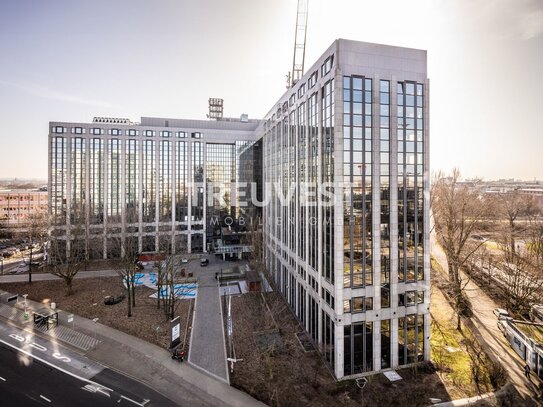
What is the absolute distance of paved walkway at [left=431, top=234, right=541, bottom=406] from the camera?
2464cm

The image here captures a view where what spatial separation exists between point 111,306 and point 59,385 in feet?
54.5

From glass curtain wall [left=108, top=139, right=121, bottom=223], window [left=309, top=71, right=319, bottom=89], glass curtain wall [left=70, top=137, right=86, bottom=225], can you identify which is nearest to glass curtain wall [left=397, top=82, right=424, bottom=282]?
window [left=309, top=71, right=319, bottom=89]

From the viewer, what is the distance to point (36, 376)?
24.5 metres

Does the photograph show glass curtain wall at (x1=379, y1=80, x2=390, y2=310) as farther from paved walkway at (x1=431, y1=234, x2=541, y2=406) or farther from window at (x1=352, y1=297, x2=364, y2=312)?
paved walkway at (x1=431, y1=234, x2=541, y2=406)

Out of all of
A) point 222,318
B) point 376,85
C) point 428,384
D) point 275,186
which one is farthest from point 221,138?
point 428,384

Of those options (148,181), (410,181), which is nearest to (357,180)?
(410,181)

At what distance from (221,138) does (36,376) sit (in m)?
58.6

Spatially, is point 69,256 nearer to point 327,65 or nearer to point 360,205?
point 360,205

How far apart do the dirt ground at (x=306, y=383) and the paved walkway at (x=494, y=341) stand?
704cm

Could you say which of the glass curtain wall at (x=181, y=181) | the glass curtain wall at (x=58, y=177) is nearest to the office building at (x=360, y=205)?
the glass curtain wall at (x=181, y=181)

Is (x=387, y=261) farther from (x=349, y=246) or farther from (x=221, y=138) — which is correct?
(x=221, y=138)

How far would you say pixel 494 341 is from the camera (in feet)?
105

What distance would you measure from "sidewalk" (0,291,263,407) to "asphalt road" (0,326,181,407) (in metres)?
0.89

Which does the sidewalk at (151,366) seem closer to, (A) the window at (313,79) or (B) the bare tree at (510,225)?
(A) the window at (313,79)
